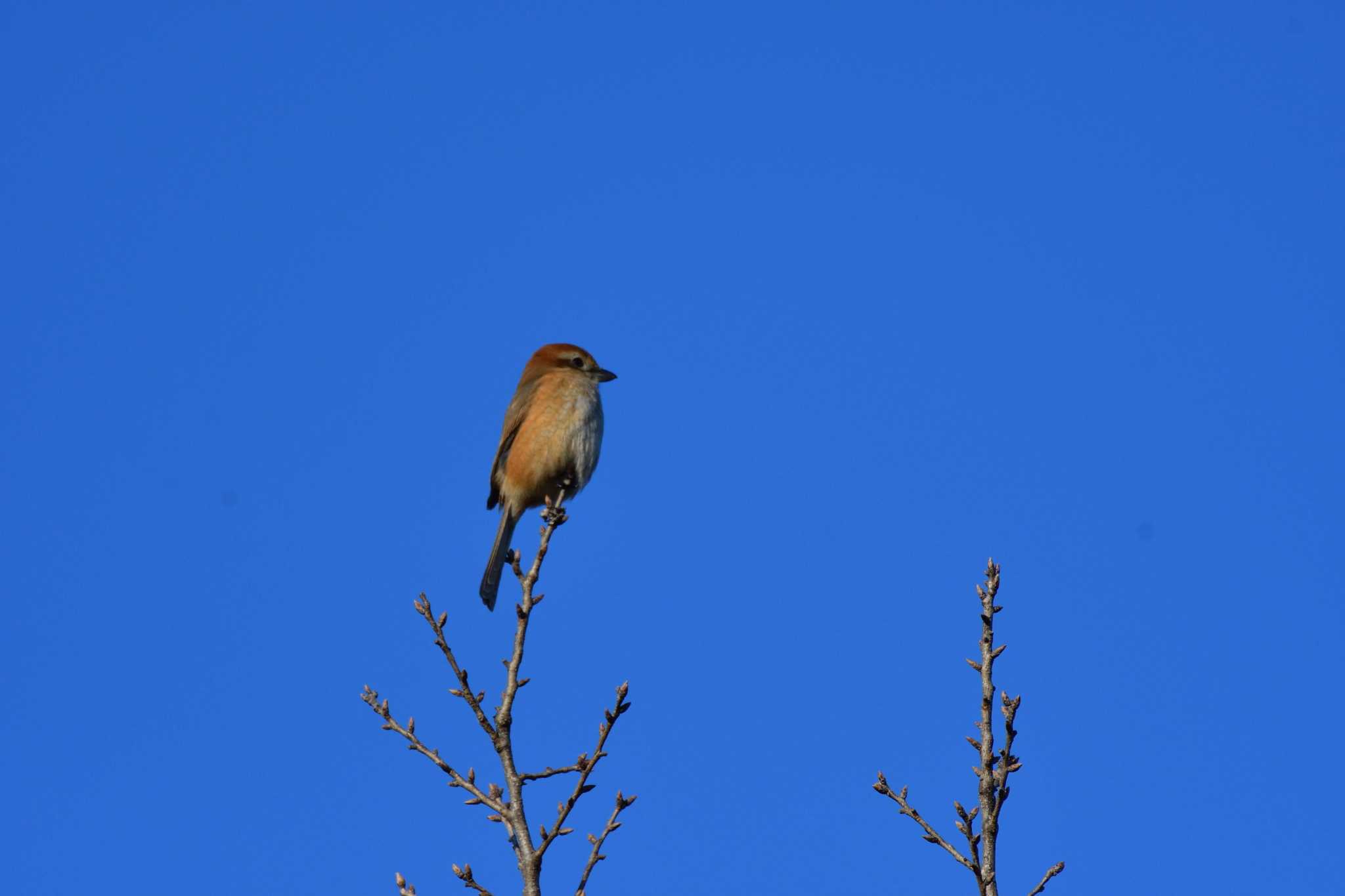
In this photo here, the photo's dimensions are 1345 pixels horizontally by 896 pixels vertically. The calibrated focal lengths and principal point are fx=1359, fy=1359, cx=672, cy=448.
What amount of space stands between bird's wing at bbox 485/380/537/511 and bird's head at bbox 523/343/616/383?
0.48ft

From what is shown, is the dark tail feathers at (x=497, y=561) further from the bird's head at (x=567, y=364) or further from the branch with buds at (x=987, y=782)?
the branch with buds at (x=987, y=782)

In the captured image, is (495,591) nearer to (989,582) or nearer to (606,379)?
(606,379)

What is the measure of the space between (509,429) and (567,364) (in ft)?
1.97

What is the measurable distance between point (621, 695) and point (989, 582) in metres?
1.11

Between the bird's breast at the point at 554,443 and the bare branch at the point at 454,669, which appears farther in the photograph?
the bird's breast at the point at 554,443

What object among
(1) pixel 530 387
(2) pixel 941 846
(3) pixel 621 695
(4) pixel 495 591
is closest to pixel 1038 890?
(2) pixel 941 846

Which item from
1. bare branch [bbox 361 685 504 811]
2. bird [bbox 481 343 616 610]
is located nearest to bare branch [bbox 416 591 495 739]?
bare branch [bbox 361 685 504 811]

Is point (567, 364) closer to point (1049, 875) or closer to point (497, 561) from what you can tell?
point (497, 561)

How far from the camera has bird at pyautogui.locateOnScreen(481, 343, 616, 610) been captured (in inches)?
293

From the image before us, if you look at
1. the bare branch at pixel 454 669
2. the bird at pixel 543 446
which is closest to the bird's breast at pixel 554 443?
the bird at pixel 543 446

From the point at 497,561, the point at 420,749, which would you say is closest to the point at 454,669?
the point at 420,749

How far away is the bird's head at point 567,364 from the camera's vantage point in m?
8.05

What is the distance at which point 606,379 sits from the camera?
26.5 feet

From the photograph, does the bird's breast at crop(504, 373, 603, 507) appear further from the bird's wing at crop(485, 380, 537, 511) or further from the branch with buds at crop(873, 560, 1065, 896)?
the branch with buds at crop(873, 560, 1065, 896)
